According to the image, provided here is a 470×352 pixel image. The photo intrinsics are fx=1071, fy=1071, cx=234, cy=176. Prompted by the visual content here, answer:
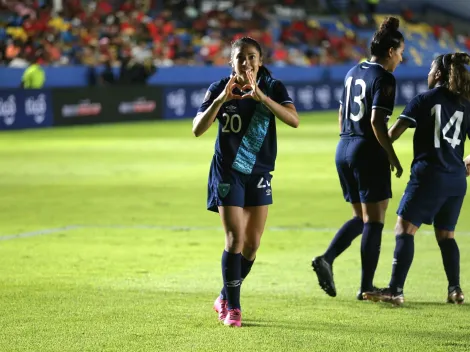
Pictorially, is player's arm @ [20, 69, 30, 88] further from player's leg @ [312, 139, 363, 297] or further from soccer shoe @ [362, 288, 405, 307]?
soccer shoe @ [362, 288, 405, 307]

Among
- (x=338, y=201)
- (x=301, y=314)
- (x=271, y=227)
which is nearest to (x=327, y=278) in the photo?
(x=301, y=314)

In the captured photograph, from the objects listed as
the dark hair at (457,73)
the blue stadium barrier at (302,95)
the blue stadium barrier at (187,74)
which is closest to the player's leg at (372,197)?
the dark hair at (457,73)

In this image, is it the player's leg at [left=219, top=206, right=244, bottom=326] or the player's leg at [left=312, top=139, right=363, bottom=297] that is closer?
the player's leg at [left=219, top=206, right=244, bottom=326]

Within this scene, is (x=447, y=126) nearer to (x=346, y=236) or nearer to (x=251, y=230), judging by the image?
(x=346, y=236)

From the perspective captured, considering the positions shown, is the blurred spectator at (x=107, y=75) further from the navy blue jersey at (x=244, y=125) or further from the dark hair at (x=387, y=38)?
the navy blue jersey at (x=244, y=125)

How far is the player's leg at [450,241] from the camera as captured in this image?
25.4ft

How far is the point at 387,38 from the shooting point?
25.2ft

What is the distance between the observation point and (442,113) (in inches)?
296

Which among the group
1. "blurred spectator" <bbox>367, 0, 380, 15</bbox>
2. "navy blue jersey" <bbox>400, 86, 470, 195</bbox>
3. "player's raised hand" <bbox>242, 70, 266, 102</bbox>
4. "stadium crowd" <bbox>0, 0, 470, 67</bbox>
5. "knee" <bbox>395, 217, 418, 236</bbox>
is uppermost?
"player's raised hand" <bbox>242, 70, 266, 102</bbox>

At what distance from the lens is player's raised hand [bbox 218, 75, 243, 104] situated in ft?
21.7

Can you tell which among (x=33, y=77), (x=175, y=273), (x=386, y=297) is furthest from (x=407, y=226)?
(x=33, y=77)

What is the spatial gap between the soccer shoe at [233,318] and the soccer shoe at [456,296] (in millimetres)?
1760

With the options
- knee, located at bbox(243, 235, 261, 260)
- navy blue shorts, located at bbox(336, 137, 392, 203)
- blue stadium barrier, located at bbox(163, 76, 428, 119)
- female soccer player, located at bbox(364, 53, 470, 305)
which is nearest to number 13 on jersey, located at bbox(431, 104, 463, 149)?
female soccer player, located at bbox(364, 53, 470, 305)

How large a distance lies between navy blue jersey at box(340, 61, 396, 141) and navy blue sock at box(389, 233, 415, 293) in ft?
2.51
